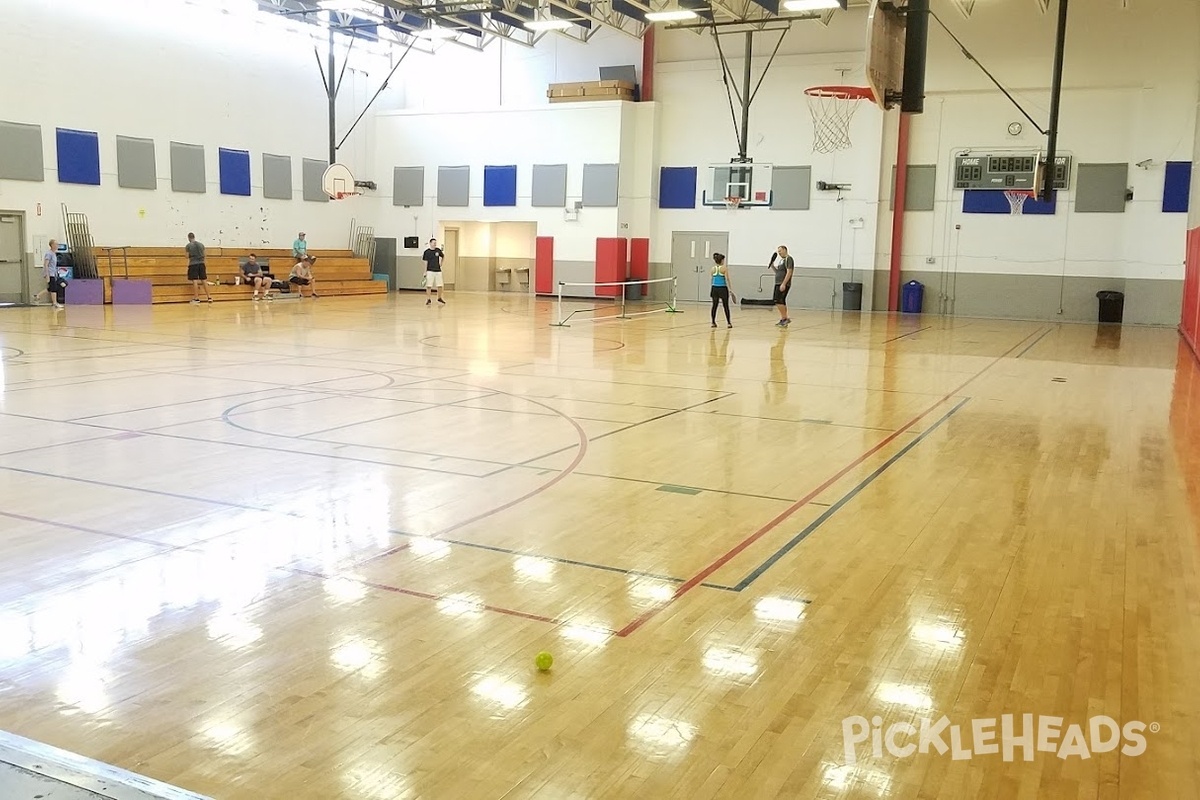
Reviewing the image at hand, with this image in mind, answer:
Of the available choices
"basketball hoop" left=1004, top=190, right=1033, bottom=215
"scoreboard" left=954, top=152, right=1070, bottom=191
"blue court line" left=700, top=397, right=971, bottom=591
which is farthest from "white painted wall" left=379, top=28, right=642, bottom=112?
"blue court line" left=700, top=397, right=971, bottom=591

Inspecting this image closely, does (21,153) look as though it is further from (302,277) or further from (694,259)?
(694,259)

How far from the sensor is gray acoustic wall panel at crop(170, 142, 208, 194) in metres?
25.9

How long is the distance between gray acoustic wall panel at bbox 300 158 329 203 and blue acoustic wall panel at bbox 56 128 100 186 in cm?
665

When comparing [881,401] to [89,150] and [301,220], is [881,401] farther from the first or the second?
[301,220]

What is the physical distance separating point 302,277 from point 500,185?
7.40 meters

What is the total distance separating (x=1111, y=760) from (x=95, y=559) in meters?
4.74

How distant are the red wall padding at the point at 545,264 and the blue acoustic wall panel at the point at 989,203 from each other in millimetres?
12022

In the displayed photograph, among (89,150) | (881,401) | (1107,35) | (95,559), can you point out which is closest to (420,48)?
(89,150)

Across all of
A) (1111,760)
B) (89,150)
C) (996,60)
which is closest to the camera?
(1111,760)

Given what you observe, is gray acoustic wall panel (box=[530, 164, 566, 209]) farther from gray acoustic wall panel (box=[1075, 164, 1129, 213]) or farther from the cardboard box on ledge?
gray acoustic wall panel (box=[1075, 164, 1129, 213])

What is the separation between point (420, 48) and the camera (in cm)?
3167

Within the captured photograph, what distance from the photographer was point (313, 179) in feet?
99.1

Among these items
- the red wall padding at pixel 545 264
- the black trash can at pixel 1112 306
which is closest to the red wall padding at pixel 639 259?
the red wall padding at pixel 545 264

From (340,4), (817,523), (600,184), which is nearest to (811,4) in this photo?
(600,184)
